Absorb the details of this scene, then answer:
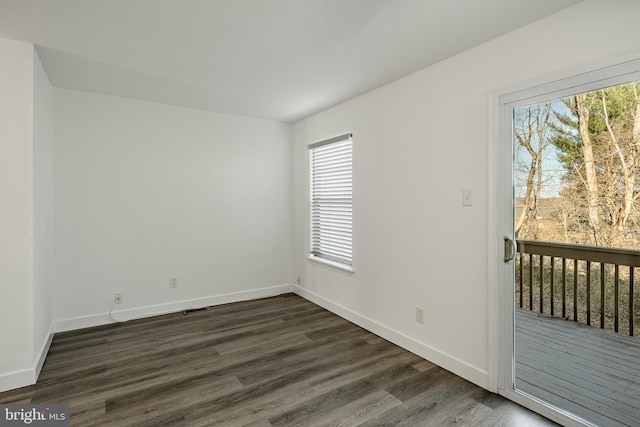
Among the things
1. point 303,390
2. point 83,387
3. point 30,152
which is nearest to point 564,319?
point 303,390

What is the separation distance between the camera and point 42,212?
2742mm

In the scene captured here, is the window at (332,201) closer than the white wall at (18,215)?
No

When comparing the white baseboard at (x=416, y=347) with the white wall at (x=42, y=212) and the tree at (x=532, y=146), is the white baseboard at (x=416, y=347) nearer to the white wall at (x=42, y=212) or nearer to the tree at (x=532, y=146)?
the tree at (x=532, y=146)

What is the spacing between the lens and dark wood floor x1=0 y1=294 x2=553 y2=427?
1.99 m

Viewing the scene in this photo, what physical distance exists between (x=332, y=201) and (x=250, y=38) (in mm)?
2183

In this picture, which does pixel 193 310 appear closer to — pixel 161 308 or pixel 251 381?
pixel 161 308

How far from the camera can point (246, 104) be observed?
379 cm

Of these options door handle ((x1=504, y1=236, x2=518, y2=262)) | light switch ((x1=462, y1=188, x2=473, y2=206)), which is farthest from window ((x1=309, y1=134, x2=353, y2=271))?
door handle ((x1=504, y1=236, x2=518, y2=262))

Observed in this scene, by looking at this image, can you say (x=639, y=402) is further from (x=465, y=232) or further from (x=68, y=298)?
(x=68, y=298)

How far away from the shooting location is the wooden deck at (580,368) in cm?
175

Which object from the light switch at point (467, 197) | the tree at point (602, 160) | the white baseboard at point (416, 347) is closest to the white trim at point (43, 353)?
the white baseboard at point (416, 347)

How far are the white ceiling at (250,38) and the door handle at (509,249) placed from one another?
1.41 m

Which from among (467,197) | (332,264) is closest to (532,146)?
(467,197)

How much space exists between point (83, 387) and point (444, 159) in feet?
10.5
